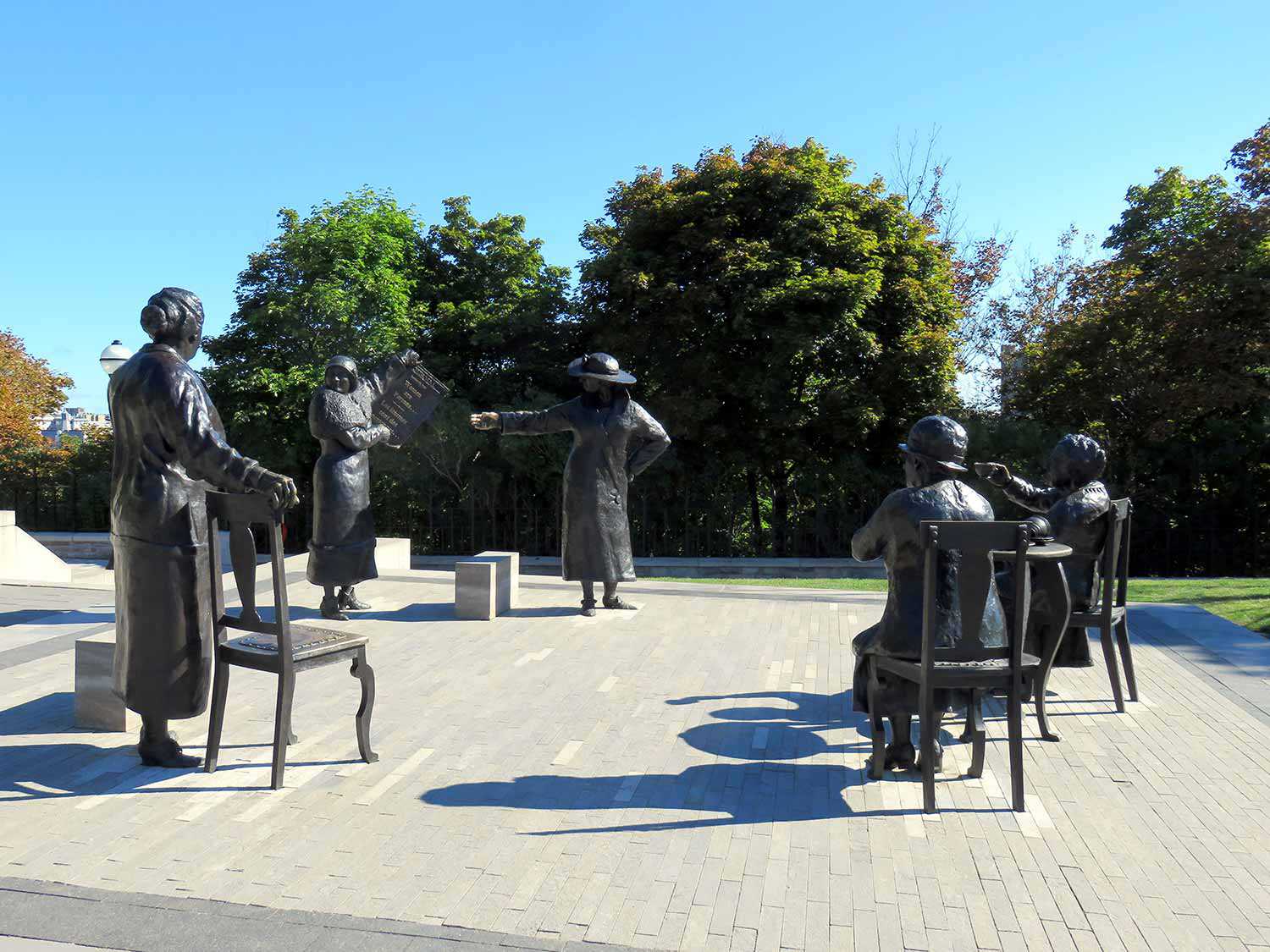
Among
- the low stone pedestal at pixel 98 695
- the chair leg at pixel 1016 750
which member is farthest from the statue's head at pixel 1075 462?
the low stone pedestal at pixel 98 695

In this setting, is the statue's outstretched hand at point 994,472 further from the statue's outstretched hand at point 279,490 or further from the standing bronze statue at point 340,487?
the standing bronze statue at point 340,487

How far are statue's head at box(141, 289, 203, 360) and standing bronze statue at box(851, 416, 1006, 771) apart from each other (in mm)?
3151

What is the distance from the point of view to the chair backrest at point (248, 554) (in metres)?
4.02

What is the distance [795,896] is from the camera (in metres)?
3.20

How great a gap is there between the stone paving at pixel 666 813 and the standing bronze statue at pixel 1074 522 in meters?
0.48

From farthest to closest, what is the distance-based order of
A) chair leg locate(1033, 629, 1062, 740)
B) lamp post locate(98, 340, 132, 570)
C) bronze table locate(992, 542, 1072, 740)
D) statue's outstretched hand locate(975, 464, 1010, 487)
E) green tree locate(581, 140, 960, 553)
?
green tree locate(581, 140, 960, 553) < lamp post locate(98, 340, 132, 570) < statue's outstretched hand locate(975, 464, 1010, 487) < chair leg locate(1033, 629, 1062, 740) < bronze table locate(992, 542, 1072, 740)

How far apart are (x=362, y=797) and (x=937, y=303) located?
15069 millimetres

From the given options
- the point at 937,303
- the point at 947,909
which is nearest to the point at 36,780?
the point at 947,909

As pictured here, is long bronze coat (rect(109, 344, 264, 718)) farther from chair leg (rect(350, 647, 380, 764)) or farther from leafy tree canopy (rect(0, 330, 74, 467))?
leafy tree canopy (rect(0, 330, 74, 467))

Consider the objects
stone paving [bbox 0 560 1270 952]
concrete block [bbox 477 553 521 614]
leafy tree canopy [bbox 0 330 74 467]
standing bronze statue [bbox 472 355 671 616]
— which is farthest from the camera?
leafy tree canopy [bbox 0 330 74 467]

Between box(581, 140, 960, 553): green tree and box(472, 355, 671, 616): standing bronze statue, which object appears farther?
box(581, 140, 960, 553): green tree

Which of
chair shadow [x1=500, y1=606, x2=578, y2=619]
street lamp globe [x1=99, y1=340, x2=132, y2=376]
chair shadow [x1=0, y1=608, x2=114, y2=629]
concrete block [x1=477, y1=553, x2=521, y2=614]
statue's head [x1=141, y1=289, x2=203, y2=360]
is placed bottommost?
chair shadow [x1=0, y1=608, x2=114, y2=629]

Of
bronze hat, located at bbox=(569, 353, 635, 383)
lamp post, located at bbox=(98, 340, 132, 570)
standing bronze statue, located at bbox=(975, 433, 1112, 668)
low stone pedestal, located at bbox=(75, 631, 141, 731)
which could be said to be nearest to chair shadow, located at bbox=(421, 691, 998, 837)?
standing bronze statue, located at bbox=(975, 433, 1112, 668)

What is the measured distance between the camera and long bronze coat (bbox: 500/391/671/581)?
8.28 metres
